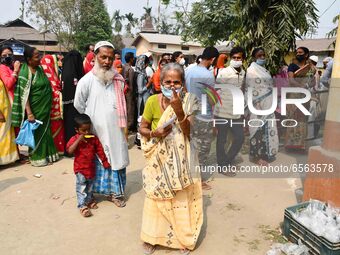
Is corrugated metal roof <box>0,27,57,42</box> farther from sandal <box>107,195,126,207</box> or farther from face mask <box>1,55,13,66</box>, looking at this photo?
sandal <box>107,195,126,207</box>

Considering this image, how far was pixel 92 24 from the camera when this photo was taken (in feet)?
107

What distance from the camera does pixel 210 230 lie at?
318 centimetres

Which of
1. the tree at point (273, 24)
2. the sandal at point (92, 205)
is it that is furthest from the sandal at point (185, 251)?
the tree at point (273, 24)

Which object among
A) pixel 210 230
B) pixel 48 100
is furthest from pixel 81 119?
pixel 48 100

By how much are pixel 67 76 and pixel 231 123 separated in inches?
106

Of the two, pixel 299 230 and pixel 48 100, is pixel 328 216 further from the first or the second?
pixel 48 100

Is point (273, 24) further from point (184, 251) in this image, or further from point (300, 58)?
point (184, 251)

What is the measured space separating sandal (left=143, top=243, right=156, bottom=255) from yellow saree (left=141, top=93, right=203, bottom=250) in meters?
0.06

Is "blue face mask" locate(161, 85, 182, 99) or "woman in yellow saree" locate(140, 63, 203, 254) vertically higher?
"blue face mask" locate(161, 85, 182, 99)

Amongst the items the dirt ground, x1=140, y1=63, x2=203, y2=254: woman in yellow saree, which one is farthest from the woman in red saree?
x1=140, y1=63, x2=203, y2=254: woman in yellow saree

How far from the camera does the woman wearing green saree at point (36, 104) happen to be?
4.78 meters

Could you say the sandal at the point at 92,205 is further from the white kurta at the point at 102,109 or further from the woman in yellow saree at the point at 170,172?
the woman in yellow saree at the point at 170,172

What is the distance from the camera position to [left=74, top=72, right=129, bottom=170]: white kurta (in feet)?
11.1

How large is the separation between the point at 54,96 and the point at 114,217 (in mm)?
2711
